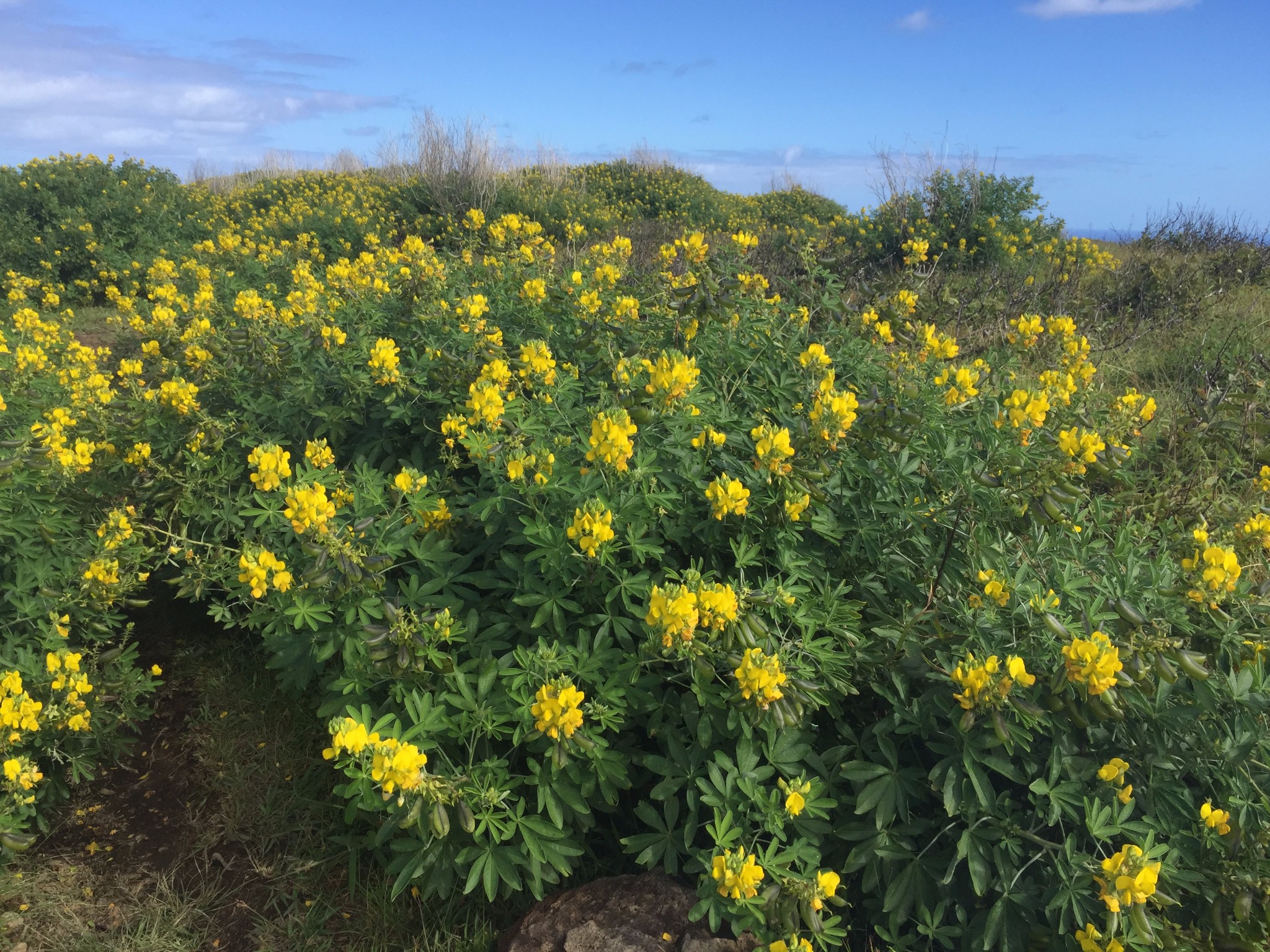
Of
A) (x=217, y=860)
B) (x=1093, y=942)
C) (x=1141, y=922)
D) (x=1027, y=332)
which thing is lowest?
(x=217, y=860)

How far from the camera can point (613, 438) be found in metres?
2.12

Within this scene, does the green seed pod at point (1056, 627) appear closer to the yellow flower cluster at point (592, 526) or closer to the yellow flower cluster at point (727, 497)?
the yellow flower cluster at point (727, 497)

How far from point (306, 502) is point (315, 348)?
1841 mm

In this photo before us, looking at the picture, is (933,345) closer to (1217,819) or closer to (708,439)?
(708,439)

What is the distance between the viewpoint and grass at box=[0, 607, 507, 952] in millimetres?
2383

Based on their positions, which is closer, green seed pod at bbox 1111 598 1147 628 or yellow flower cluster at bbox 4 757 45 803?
green seed pod at bbox 1111 598 1147 628

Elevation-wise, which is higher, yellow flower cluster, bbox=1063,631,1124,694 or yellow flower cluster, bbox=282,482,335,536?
yellow flower cluster, bbox=282,482,335,536

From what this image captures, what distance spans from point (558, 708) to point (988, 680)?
3.45 ft

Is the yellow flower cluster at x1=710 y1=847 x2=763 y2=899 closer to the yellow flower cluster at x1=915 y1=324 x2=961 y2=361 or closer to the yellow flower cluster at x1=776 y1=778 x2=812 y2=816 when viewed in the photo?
the yellow flower cluster at x1=776 y1=778 x2=812 y2=816

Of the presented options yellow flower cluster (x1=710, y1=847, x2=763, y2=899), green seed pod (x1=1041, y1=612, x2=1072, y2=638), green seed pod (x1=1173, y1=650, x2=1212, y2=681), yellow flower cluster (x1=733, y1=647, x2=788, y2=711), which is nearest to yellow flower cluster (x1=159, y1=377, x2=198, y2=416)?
yellow flower cluster (x1=733, y1=647, x2=788, y2=711)

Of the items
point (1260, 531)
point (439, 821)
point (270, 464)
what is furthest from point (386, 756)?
point (1260, 531)

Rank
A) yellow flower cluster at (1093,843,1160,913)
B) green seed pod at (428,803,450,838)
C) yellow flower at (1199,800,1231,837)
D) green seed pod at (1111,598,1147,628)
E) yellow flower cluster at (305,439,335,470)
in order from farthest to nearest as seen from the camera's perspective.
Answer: yellow flower cluster at (305,439,335,470)
green seed pod at (1111,598,1147,628)
yellow flower at (1199,800,1231,837)
green seed pod at (428,803,450,838)
yellow flower cluster at (1093,843,1160,913)

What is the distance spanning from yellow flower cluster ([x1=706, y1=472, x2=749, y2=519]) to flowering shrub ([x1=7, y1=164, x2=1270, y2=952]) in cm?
1

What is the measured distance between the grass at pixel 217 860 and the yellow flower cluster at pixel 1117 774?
1.77 m
